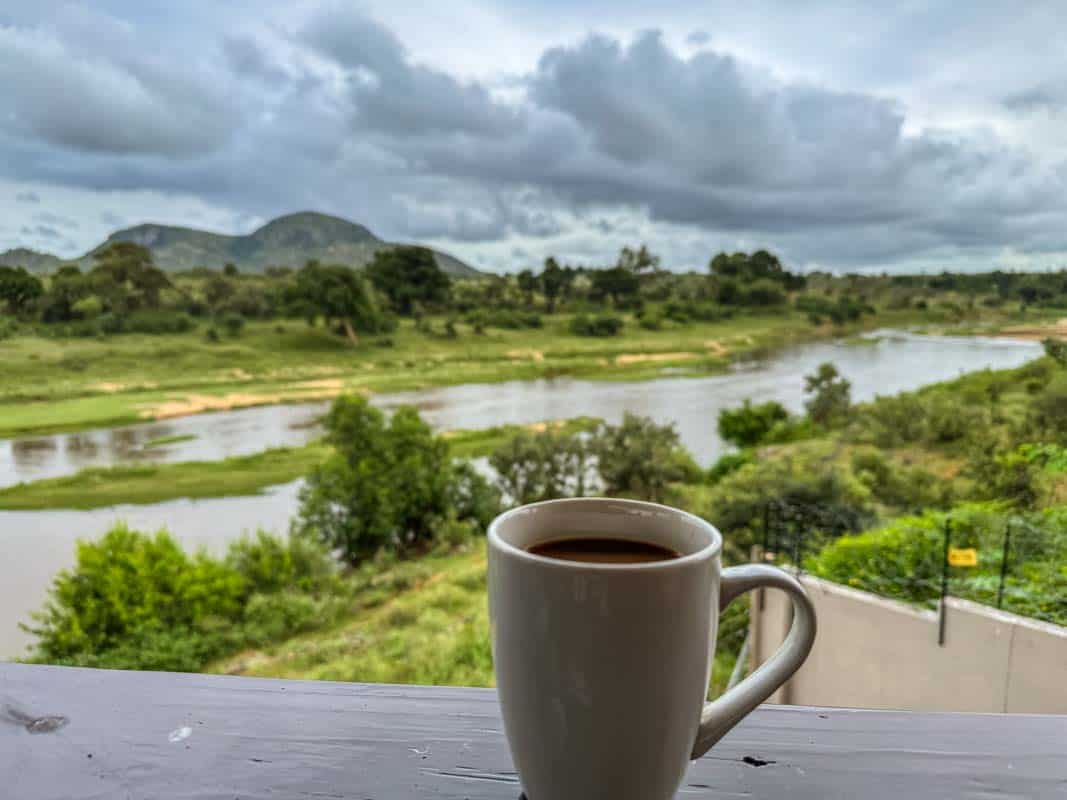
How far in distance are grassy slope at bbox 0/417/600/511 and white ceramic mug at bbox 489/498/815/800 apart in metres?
3.64

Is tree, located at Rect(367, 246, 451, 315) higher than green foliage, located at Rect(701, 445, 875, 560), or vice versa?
tree, located at Rect(367, 246, 451, 315)

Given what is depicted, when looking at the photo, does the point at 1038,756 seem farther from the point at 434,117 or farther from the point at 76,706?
the point at 434,117

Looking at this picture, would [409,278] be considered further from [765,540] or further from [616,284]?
[765,540]

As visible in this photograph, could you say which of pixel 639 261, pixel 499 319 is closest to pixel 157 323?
pixel 499 319

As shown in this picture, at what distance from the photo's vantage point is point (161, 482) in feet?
14.2

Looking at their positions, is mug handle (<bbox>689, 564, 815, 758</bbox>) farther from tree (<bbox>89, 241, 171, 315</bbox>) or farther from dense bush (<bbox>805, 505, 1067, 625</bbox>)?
tree (<bbox>89, 241, 171, 315</bbox>)

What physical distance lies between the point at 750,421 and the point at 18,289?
24.5ft

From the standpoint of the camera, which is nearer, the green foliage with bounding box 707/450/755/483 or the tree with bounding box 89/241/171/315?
the tree with bounding box 89/241/171/315

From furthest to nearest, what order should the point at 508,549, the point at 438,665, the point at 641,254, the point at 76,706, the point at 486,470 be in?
1. the point at 486,470
2. the point at 641,254
3. the point at 438,665
4. the point at 76,706
5. the point at 508,549

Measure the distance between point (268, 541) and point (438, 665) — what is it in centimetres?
204

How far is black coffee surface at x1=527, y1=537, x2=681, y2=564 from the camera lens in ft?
0.92

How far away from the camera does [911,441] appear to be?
5801mm

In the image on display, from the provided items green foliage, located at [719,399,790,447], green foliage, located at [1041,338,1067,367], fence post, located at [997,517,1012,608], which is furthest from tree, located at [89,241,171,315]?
green foliage, located at [719,399,790,447]

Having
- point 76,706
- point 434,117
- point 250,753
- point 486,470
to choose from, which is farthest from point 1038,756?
point 486,470
